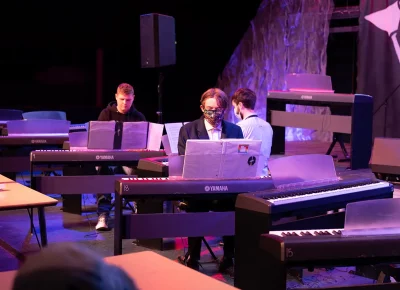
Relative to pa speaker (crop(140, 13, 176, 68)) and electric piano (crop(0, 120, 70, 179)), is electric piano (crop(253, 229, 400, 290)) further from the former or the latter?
pa speaker (crop(140, 13, 176, 68))

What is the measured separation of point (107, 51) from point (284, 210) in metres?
9.10

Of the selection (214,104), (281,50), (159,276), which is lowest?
(159,276)

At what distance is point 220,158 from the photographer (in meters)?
4.78

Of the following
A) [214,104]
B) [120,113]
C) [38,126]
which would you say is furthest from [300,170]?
[38,126]

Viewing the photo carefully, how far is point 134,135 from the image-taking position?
21.9 ft

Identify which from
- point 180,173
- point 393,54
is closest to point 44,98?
point 393,54

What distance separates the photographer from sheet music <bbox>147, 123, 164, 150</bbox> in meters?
6.61

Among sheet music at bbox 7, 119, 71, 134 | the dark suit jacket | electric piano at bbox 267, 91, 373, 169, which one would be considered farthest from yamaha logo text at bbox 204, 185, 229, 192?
electric piano at bbox 267, 91, 373, 169

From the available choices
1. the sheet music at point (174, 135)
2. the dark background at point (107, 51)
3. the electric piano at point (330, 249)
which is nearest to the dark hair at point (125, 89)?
the sheet music at point (174, 135)

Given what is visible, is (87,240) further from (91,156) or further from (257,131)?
(257,131)

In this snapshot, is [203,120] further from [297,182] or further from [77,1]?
[77,1]

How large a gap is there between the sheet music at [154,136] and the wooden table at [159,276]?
423cm

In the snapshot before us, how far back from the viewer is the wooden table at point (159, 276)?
81.4 inches

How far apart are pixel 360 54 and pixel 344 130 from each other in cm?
230
